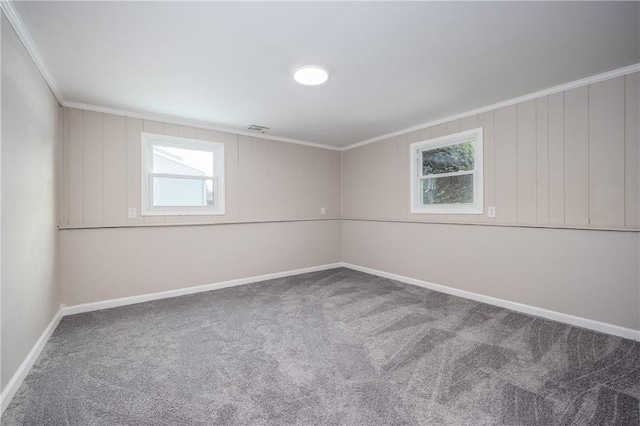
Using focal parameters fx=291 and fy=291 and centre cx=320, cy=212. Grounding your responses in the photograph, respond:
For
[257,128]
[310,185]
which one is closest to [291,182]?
[310,185]

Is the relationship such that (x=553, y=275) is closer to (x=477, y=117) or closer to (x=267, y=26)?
(x=477, y=117)

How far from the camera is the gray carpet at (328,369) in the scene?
5.41ft

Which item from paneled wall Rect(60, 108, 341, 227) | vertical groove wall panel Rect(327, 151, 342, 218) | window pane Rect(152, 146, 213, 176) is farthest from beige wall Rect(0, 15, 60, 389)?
vertical groove wall panel Rect(327, 151, 342, 218)

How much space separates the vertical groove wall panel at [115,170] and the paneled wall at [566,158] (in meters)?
4.00

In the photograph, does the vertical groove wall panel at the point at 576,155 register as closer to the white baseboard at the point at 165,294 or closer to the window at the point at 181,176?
the white baseboard at the point at 165,294

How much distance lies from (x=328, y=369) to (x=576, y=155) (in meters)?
3.04

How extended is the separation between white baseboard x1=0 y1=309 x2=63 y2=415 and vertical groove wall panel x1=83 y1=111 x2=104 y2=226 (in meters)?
1.17

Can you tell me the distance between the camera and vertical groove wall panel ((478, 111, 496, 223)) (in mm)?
3445

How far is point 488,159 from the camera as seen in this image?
11.4 ft

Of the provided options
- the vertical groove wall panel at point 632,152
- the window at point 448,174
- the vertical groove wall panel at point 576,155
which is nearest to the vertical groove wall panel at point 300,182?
the window at point 448,174

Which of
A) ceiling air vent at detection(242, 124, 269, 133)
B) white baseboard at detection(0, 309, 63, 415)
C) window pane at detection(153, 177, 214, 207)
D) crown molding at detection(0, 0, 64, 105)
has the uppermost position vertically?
ceiling air vent at detection(242, 124, 269, 133)

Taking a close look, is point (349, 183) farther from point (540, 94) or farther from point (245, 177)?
point (540, 94)

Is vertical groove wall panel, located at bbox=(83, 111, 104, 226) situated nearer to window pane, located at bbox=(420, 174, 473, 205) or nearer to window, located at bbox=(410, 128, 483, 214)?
window, located at bbox=(410, 128, 483, 214)

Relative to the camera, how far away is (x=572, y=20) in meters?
1.89
